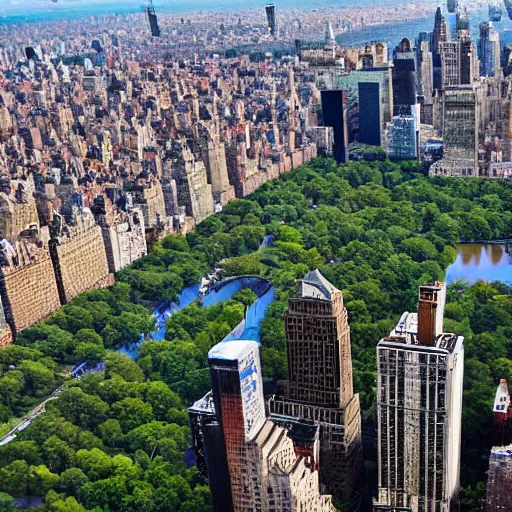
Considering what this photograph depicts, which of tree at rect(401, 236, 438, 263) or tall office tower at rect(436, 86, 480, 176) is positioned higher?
tall office tower at rect(436, 86, 480, 176)

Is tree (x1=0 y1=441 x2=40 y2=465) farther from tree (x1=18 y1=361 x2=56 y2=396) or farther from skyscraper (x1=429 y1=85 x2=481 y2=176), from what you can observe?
skyscraper (x1=429 y1=85 x2=481 y2=176)

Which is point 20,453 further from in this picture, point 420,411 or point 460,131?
point 460,131

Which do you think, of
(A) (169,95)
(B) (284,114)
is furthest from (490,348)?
(A) (169,95)

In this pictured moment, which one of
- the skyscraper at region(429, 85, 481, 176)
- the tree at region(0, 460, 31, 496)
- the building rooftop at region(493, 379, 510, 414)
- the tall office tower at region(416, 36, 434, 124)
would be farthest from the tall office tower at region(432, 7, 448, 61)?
the tree at region(0, 460, 31, 496)

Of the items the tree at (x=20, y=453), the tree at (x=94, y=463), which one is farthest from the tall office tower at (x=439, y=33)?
the tree at (x=20, y=453)

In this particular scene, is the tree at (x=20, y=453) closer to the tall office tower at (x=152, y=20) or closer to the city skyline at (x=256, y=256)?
the city skyline at (x=256, y=256)

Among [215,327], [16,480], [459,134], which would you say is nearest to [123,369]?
[215,327]
